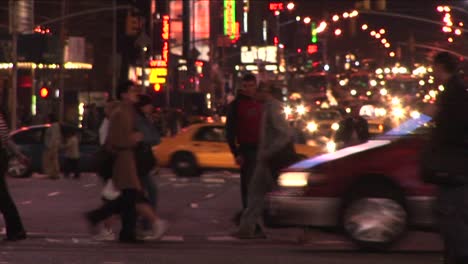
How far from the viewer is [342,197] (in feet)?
40.3

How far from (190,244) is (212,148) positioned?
16.2 m

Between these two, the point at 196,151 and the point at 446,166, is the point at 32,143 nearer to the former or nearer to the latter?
the point at 196,151

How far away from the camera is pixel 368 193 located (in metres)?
12.3

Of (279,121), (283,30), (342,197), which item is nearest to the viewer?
(342,197)

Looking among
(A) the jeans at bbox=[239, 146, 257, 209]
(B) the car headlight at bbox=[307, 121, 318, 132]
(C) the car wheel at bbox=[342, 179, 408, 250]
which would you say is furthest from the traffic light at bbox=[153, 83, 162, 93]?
(C) the car wheel at bbox=[342, 179, 408, 250]

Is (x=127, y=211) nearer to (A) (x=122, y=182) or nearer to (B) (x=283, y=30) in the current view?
(A) (x=122, y=182)

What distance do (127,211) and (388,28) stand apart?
331ft

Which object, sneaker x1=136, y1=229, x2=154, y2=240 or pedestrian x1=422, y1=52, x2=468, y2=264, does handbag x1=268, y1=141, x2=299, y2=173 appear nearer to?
sneaker x1=136, y1=229, x2=154, y2=240

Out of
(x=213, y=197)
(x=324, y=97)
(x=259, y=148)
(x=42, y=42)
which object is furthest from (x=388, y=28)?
(x=259, y=148)

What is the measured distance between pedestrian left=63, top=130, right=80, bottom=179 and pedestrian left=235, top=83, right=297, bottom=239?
1488cm

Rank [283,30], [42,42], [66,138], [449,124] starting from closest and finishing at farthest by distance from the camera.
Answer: [449,124], [66,138], [42,42], [283,30]


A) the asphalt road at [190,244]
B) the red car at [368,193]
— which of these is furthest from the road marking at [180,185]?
the red car at [368,193]

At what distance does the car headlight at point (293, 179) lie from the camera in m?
12.5

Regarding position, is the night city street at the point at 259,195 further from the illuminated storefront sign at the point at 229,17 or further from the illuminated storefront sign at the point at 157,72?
the illuminated storefront sign at the point at 229,17
